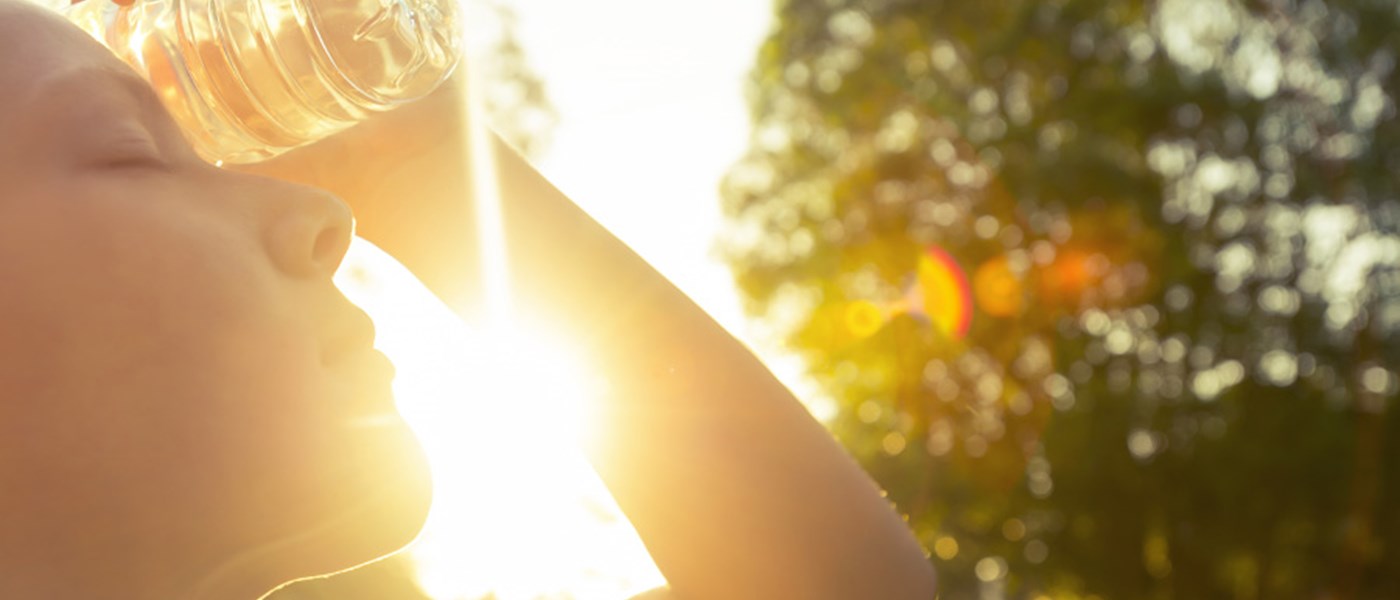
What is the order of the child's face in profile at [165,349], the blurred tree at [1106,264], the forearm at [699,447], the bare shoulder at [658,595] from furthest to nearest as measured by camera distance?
the blurred tree at [1106,264] < the bare shoulder at [658,595] < the forearm at [699,447] < the child's face in profile at [165,349]

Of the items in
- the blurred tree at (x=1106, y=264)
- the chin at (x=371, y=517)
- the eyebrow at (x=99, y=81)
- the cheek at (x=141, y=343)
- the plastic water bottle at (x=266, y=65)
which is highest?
the blurred tree at (x=1106, y=264)

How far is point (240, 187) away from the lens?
1.33 metres

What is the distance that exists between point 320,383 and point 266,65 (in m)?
0.74

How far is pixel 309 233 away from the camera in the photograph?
51.3 inches

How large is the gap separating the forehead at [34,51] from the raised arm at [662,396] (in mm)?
533

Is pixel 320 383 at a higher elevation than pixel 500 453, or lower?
lower

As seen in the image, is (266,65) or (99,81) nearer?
(99,81)

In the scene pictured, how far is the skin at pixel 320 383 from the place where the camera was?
111 centimetres

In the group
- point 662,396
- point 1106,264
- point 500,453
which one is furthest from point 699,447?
point 1106,264

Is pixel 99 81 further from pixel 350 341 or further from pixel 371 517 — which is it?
pixel 371 517

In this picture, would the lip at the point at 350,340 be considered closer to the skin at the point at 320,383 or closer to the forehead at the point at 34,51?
the skin at the point at 320,383

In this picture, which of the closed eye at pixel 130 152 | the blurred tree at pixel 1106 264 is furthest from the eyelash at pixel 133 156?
the blurred tree at pixel 1106 264

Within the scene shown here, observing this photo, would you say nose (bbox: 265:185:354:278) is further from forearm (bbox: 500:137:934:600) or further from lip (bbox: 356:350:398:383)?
forearm (bbox: 500:137:934:600)

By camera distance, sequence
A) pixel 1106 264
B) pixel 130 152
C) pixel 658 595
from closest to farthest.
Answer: pixel 130 152 < pixel 658 595 < pixel 1106 264
